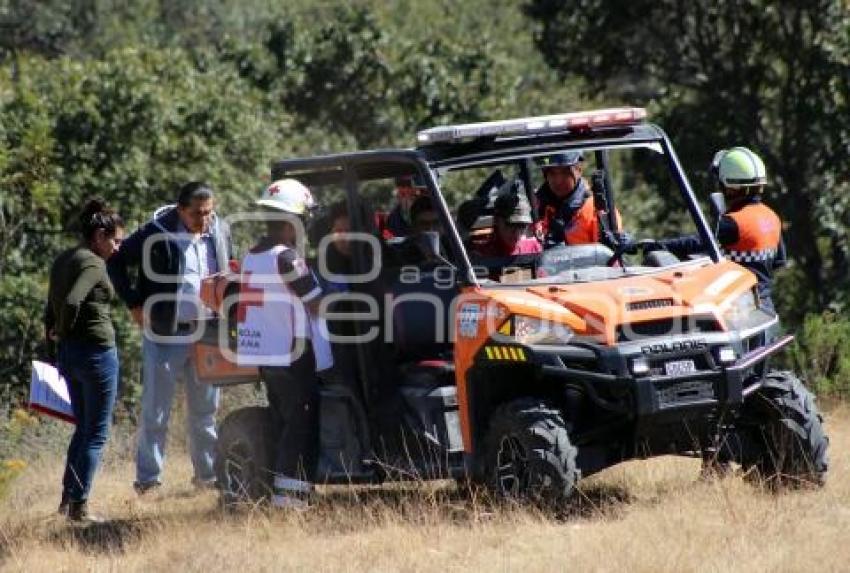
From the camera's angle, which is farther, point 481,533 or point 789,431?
point 789,431

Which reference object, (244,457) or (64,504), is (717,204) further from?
(64,504)

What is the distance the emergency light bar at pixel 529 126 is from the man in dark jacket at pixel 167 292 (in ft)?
6.79

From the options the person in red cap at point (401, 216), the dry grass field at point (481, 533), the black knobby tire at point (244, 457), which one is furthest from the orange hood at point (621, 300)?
the black knobby tire at point (244, 457)

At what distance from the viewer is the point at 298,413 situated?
844 centimetres

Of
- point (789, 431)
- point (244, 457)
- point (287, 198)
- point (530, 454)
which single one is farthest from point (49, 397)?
point (789, 431)

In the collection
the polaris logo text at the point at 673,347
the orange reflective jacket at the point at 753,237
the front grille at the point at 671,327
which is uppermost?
the orange reflective jacket at the point at 753,237

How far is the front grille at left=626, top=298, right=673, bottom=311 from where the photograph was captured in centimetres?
769

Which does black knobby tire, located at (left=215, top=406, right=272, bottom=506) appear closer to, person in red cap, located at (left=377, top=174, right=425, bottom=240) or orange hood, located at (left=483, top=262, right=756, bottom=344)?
person in red cap, located at (left=377, top=174, right=425, bottom=240)

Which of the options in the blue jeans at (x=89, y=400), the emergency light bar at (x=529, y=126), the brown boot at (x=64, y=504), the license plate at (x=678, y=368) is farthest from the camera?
the brown boot at (x=64, y=504)

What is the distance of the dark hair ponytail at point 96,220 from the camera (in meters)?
9.16

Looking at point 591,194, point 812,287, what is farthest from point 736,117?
point 591,194

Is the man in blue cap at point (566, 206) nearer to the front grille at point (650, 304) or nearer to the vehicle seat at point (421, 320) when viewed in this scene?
the vehicle seat at point (421, 320)

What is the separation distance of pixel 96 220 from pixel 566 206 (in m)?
2.59

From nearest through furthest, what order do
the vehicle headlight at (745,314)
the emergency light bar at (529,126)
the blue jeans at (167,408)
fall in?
1. the vehicle headlight at (745,314)
2. the emergency light bar at (529,126)
3. the blue jeans at (167,408)
